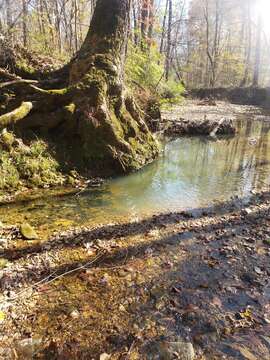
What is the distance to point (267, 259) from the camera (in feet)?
13.2

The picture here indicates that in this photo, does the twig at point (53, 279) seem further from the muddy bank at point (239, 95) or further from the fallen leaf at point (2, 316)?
the muddy bank at point (239, 95)

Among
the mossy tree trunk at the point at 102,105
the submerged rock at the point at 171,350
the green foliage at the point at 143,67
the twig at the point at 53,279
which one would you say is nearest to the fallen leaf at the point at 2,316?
the twig at the point at 53,279

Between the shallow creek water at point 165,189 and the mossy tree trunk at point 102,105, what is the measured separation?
0.66 metres

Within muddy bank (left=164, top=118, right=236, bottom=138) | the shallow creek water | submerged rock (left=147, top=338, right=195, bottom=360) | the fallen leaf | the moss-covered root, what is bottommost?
submerged rock (left=147, top=338, right=195, bottom=360)

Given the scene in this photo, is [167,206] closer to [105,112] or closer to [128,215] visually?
[128,215]

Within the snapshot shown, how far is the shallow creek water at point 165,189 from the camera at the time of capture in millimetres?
5090

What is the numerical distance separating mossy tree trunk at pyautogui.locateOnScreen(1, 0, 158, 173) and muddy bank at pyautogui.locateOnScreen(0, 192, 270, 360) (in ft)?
9.30

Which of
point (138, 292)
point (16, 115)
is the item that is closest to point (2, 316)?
point (138, 292)

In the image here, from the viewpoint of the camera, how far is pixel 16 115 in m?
6.39

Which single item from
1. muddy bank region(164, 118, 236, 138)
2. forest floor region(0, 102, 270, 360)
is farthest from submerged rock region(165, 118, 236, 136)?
forest floor region(0, 102, 270, 360)

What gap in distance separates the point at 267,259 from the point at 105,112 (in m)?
4.92

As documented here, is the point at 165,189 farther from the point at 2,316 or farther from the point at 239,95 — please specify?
the point at 239,95

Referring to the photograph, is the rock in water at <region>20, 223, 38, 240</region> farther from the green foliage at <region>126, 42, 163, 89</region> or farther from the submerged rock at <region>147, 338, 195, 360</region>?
the green foliage at <region>126, 42, 163, 89</region>

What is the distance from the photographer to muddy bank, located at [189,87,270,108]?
28359mm
